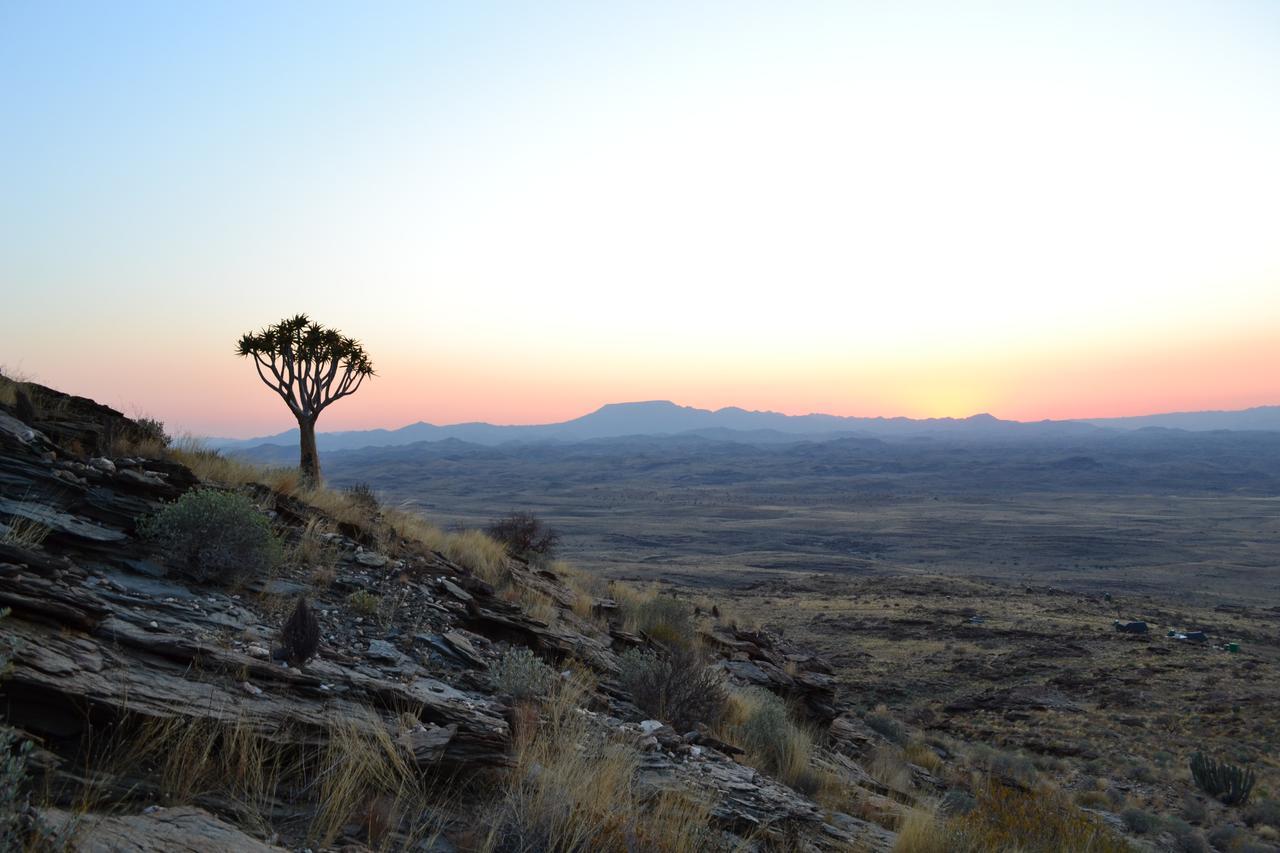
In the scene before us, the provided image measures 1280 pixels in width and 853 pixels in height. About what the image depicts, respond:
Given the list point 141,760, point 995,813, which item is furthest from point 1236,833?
point 141,760

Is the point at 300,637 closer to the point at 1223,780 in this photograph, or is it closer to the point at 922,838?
the point at 922,838

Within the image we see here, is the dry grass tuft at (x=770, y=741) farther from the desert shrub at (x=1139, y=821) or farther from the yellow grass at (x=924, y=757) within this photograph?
the desert shrub at (x=1139, y=821)

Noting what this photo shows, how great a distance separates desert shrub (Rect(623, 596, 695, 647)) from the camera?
14312 mm

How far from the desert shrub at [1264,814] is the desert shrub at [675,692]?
36.4 feet

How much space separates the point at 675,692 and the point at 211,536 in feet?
18.5

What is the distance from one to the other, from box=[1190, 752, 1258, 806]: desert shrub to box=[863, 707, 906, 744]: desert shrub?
5687 mm

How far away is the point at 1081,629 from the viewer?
3072 centimetres

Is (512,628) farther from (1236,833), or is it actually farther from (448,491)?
(448,491)

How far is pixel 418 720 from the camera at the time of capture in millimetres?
5719

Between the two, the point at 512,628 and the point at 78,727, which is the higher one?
the point at 78,727

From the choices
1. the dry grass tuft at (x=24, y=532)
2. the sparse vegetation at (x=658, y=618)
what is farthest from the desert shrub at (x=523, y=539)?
the dry grass tuft at (x=24, y=532)

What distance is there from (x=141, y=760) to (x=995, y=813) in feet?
25.8

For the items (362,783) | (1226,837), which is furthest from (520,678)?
(1226,837)

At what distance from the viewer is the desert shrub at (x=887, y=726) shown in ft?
52.7
